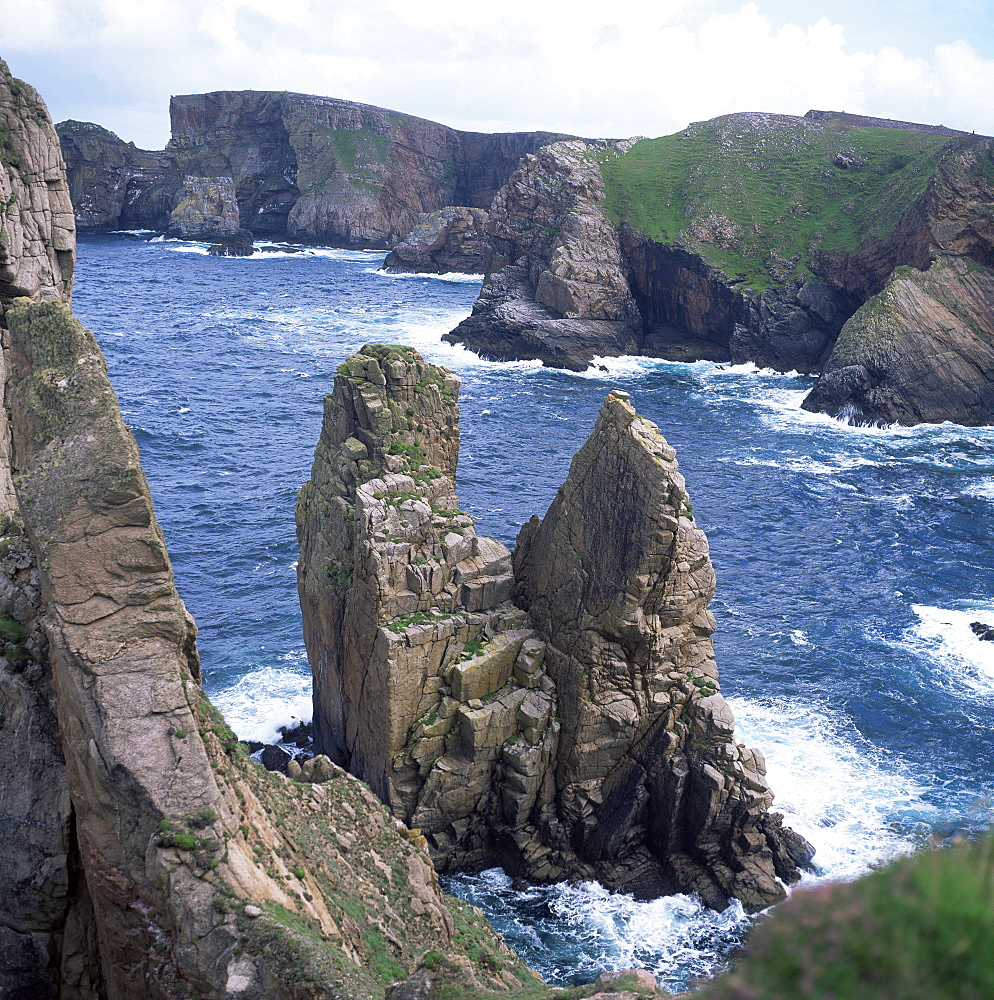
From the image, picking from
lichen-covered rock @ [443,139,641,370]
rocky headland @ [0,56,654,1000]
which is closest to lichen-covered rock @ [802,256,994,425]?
lichen-covered rock @ [443,139,641,370]

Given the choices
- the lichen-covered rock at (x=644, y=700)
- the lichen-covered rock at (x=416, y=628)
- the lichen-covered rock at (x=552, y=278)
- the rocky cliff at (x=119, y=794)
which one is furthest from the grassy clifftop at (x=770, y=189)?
the rocky cliff at (x=119, y=794)

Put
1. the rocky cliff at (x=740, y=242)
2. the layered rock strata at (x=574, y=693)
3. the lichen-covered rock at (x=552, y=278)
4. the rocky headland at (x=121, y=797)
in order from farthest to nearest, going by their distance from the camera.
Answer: the lichen-covered rock at (x=552, y=278)
the rocky cliff at (x=740, y=242)
the layered rock strata at (x=574, y=693)
the rocky headland at (x=121, y=797)

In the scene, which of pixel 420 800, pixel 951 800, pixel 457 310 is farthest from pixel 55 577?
pixel 457 310

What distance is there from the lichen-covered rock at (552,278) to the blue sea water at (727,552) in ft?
12.0

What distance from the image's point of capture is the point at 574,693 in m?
33.0

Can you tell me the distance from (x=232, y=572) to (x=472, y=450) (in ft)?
90.5

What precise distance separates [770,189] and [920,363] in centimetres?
4806

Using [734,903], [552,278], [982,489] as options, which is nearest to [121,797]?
[734,903]

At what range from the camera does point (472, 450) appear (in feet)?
249

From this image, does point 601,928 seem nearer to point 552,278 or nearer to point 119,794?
point 119,794

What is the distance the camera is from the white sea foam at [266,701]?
40.5 meters

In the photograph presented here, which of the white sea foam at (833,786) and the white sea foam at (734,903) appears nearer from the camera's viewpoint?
the white sea foam at (734,903)

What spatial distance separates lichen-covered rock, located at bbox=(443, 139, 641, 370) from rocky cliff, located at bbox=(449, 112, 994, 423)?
0.23 metres

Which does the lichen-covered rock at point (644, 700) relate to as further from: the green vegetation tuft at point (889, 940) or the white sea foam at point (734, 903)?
the green vegetation tuft at point (889, 940)
